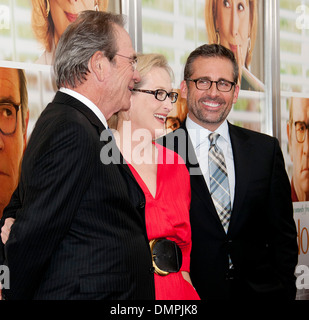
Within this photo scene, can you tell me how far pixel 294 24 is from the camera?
3740 millimetres

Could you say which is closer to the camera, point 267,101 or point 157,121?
point 157,121

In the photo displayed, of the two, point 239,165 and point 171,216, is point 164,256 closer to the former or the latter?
point 171,216

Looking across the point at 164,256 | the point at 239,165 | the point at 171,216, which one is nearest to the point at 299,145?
the point at 239,165

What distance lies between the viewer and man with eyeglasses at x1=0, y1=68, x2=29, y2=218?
227cm

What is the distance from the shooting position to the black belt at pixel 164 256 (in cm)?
169

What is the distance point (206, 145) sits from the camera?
2354 mm

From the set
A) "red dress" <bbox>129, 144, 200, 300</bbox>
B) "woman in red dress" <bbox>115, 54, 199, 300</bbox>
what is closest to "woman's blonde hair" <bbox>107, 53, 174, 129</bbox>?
"woman in red dress" <bbox>115, 54, 199, 300</bbox>

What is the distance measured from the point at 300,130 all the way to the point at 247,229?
1.86 metres

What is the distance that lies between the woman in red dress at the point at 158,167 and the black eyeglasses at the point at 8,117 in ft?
2.25

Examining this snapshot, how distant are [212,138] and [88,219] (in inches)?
48.4

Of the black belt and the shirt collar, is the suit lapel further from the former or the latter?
the black belt

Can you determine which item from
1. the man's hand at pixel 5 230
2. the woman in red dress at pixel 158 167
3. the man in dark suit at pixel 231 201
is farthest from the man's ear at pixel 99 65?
the man in dark suit at pixel 231 201
